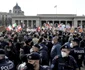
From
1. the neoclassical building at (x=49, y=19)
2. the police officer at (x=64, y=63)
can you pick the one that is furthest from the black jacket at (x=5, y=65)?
the neoclassical building at (x=49, y=19)

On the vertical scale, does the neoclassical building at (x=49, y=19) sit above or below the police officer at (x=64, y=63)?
below

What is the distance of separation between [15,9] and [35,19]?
50.4 meters

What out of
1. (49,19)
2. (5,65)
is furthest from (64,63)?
(49,19)

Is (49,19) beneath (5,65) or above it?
beneath

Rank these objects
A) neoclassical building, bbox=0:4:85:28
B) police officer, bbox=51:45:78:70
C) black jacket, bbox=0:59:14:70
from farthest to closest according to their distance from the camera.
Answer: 1. neoclassical building, bbox=0:4:85:28
2. police officer, bbox=51:45:78:70
3. black jacket, bbox=0:59:14:70

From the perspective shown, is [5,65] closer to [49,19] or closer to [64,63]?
[64,63]

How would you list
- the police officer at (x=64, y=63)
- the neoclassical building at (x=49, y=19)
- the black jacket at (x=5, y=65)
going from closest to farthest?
the black jacket at (x=5, y=65), the police officer at (x=64, y=63), the neoclassical building at (x=49, y=19)

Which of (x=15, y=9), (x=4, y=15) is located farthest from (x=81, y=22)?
(x=15, y=9)

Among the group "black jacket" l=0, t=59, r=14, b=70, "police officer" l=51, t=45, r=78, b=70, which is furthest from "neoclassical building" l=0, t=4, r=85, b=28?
"black jacket" l=0, t=59, r=14, b=70

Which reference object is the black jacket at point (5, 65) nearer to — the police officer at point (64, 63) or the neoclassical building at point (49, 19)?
the police officer at point (64, 63)

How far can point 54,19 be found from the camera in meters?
96.3

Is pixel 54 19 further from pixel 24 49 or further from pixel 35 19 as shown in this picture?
pixel 24 49

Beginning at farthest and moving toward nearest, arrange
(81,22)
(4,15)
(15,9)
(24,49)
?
(15,9) → (4,15) → (81,22) → (24,49)

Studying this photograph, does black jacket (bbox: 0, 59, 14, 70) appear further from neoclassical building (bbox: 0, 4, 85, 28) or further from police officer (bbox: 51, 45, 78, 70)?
neoclassical building (bbox: 0, 4, 85, 28)
